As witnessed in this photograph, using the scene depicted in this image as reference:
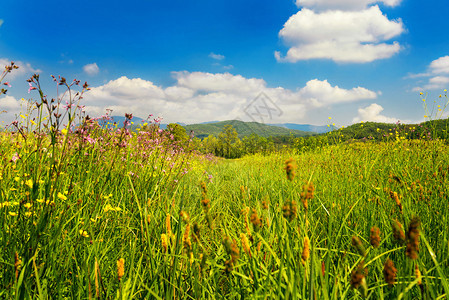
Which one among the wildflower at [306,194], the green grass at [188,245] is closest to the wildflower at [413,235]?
the green grass at [188,245]

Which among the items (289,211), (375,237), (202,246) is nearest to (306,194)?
(289,211)

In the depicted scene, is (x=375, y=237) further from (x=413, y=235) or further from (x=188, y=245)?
(x=188, y=245)

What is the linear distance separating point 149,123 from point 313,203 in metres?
2.91

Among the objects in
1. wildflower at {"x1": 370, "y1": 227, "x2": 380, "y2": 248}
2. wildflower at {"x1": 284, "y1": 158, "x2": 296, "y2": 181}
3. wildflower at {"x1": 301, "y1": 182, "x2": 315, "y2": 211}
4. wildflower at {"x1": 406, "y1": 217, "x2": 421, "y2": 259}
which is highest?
wildflower at {"x1": 284, "y1": 158, "x2": 296, "y2": 181}

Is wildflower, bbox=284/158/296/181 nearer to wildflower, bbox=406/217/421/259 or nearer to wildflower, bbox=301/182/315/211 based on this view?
wildflower, bbox=301/182/315/211

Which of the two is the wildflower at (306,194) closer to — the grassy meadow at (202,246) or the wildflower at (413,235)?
the grassy meadow at (202,246)

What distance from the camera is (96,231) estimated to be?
6.27 ft

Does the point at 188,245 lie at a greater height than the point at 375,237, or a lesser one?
lesser

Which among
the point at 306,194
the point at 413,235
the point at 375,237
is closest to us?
the point at 413,235

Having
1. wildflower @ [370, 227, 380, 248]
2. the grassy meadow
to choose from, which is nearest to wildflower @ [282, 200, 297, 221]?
the grassy meadow

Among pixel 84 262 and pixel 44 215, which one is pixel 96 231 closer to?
pixel 84 262

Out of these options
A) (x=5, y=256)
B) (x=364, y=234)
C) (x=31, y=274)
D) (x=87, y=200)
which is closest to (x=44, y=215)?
(x=31, y=274)

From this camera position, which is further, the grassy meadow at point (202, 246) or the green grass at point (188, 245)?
the green grass at point (188, 245)

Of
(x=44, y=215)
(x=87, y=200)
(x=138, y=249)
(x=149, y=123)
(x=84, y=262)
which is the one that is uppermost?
(x=149, y=123)
